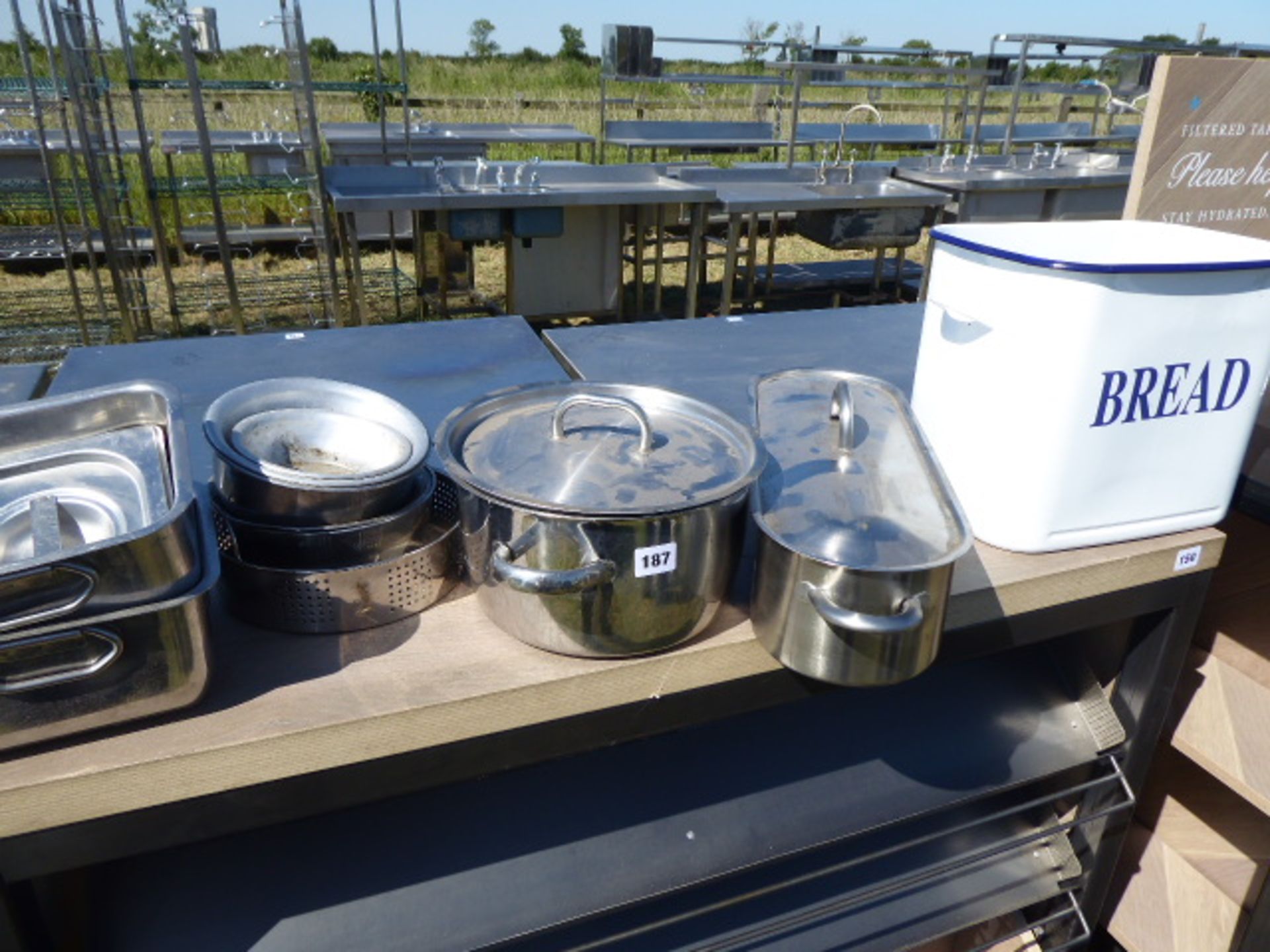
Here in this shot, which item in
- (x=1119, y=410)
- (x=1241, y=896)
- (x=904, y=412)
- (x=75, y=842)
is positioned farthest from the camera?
(x=1241, y=896)

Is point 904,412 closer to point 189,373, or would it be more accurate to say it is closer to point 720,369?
point 720,369

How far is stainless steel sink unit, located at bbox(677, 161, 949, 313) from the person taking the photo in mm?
4504

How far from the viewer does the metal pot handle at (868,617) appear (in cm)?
69

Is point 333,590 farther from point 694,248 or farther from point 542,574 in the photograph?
point 694,248

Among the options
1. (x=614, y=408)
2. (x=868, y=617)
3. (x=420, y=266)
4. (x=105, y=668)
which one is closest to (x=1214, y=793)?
(x=868, y=617)

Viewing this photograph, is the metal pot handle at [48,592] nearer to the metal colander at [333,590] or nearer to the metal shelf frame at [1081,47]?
the metal colander at [333,590]

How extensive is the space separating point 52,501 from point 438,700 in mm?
320

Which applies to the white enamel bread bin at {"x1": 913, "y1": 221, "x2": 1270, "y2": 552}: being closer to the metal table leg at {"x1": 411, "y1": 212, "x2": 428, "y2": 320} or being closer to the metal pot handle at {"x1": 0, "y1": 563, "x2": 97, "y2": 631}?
the metal pot handle at {"x1": 0, "y1": 563, "x2": 97, "y2": 631}

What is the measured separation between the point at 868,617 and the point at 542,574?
0.25m

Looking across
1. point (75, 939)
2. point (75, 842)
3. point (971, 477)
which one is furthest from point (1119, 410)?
point (75, 939)

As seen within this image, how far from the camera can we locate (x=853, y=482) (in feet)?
2.74

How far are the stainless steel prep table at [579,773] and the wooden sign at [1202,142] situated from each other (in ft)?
1.38

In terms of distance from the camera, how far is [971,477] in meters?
0.95

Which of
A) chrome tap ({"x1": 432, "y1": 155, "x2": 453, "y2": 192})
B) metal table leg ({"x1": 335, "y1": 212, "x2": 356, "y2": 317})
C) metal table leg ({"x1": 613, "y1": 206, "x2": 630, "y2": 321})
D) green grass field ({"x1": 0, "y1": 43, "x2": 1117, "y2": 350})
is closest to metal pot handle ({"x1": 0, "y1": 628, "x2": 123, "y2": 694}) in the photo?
metal table leg ({"x1": 335, "y1": 212, "x2": 356, "y2": 317})
